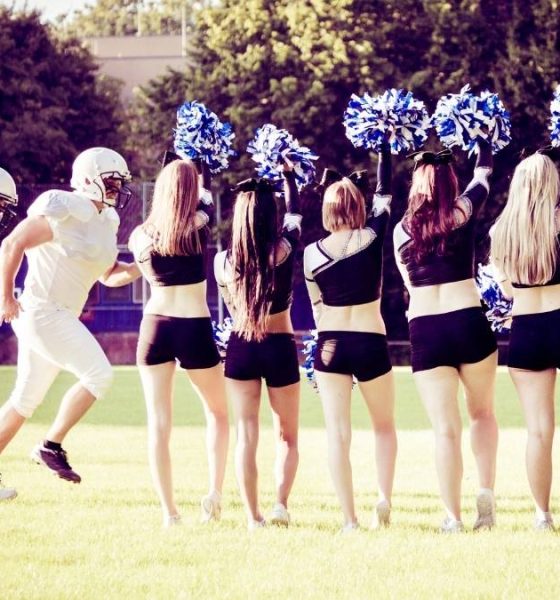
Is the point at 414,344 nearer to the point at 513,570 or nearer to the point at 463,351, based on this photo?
the point at 463,351

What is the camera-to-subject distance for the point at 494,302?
8.62m

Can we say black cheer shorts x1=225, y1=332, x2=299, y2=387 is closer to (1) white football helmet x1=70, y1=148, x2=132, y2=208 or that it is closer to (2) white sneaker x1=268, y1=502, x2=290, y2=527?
(2) white sneaker x1=268, y1=502, x2=290, y2=527

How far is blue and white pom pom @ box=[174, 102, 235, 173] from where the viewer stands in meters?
8.59

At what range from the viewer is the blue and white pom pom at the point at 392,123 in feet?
26.6

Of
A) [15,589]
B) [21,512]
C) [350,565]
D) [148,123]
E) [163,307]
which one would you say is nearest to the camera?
[15,589]

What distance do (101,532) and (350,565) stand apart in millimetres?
1890

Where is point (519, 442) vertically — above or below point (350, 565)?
below

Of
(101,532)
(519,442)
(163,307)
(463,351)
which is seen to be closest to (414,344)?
(463,351)

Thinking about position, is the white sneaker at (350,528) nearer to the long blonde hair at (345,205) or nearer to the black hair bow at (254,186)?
the long blonde hair at (345,205)

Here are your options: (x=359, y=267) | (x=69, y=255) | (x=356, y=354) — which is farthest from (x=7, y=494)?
(x=359, y=267)

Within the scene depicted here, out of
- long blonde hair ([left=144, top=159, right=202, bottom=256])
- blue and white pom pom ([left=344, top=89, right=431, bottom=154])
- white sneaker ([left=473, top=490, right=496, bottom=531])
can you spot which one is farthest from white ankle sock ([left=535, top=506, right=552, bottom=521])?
long blonde hair ([left=144, top=159, right=202, bottom=256])

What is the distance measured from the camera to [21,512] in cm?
904

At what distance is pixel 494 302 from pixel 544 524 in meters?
1.48

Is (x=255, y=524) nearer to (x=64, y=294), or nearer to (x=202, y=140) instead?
(x=64, y=294)
